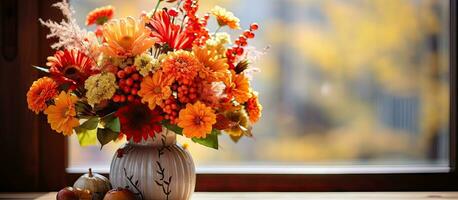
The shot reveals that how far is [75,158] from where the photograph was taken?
1.79m

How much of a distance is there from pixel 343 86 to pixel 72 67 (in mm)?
839

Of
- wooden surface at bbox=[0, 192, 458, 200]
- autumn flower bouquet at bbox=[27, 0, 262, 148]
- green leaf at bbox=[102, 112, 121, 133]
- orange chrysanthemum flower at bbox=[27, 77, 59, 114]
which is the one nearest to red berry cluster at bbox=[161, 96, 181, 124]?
autumn flower bouquet at bbox=[27, 0, 262, 148]

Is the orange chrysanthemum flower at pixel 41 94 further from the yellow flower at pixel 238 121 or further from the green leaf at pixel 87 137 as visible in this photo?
the yellow flower at pixel 238 121

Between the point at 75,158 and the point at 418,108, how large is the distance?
1029 millimetres

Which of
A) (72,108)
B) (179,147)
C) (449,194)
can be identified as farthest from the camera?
(449,194)

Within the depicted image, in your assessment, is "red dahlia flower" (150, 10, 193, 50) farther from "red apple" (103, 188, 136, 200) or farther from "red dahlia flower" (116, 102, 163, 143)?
"red apple" (103, 188, 136, 200)

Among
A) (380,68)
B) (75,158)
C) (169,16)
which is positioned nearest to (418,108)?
(380,68)

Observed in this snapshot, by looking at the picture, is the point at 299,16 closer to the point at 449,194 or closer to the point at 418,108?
the point at 418,108

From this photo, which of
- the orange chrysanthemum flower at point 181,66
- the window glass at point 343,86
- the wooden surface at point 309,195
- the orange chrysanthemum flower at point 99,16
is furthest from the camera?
the window glass at point 343,86

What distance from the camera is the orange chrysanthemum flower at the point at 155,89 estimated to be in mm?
1243

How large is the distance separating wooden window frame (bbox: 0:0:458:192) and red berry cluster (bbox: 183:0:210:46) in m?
0.54

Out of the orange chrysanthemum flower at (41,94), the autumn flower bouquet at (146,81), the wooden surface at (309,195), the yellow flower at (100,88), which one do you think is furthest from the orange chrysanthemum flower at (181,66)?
the wooden surface at (309,195)

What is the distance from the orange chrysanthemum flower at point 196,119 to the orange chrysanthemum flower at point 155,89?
2.0 inches

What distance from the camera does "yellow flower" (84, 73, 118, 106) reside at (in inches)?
49.5
